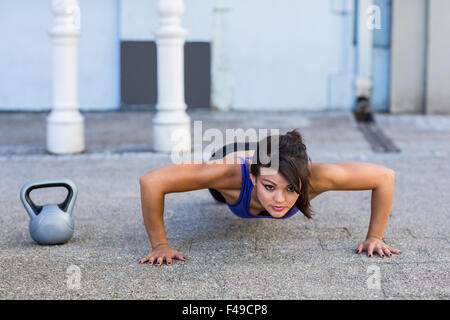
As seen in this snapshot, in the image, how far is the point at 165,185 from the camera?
370 centimetres

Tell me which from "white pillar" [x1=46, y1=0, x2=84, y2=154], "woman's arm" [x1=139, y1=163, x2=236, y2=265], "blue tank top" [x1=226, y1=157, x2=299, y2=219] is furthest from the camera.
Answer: "white pillar" [x1=46, y1=0, x2=84, y2=154]

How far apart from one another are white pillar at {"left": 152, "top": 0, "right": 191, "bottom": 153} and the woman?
308 cm

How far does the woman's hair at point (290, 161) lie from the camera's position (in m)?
3.50

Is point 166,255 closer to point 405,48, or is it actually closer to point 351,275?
point 351,275

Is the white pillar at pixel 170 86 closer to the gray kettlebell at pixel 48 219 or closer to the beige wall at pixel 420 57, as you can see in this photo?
the gray kettlebell at pixel 48 219

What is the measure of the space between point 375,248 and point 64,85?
3962 millimetres

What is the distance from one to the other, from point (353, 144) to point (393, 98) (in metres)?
2.53

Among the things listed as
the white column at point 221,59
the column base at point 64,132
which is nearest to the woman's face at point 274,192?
the column base at point 64,132

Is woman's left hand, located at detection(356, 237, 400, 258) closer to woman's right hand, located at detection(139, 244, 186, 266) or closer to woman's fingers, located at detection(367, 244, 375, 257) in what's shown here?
woman's fingers, located at detection(367, 244, 375, 257)

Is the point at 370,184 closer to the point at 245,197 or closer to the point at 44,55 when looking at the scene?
the point at 245,197

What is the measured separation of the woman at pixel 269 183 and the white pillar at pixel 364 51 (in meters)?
6.08

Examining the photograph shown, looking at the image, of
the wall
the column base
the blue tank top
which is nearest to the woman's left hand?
the blue tank top

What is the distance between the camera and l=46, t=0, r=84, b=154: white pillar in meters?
6.81

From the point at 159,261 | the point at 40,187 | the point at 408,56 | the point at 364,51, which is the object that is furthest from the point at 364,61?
the point at 159,261
